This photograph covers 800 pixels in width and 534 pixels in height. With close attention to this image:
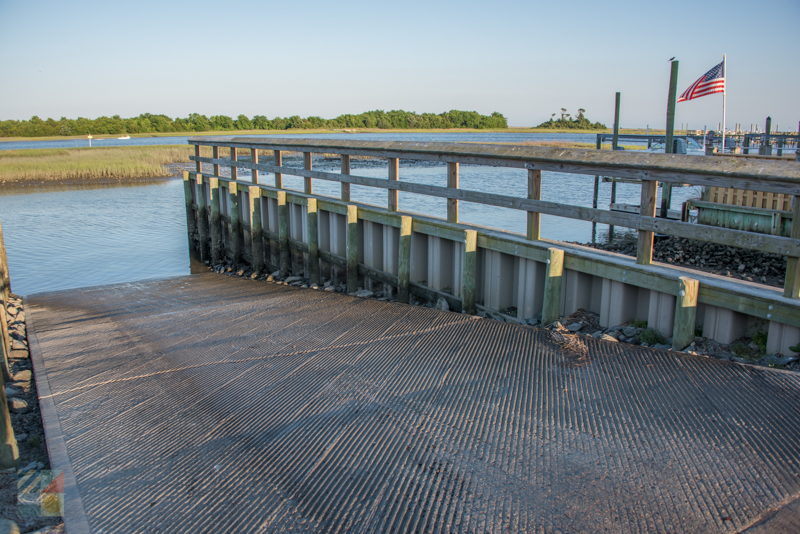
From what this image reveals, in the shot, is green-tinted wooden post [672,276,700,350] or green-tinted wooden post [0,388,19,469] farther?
green-tinted wooden post [672,276,700,350]

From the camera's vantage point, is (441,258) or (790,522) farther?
(441,258)

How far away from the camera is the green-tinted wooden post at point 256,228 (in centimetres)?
1202

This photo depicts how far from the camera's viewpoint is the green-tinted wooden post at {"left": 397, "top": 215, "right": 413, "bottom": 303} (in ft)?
24.7

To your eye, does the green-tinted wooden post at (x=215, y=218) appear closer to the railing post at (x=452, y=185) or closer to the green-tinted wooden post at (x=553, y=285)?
the railing post at (x=452, y=185)

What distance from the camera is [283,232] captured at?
11.1 metres

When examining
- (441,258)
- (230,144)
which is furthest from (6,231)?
(441,258)

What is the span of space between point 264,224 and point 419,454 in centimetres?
963

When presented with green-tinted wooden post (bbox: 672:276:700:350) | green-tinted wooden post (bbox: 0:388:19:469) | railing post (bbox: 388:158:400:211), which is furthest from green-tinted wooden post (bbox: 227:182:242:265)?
green-tinted wooden post (bbox: 672:276:700:350)

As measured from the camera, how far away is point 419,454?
3363 mm

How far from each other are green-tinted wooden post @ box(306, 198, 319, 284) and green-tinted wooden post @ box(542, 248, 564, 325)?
16.2 feet

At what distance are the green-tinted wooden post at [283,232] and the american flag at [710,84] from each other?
1527cm

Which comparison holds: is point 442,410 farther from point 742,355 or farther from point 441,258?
point 441,258

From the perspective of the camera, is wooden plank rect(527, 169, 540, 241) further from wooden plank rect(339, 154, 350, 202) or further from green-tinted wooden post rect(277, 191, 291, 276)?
green-tinted wooden post rect(277, 191, 291, 276)

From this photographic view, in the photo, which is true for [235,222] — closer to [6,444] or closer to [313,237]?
[313,237]
